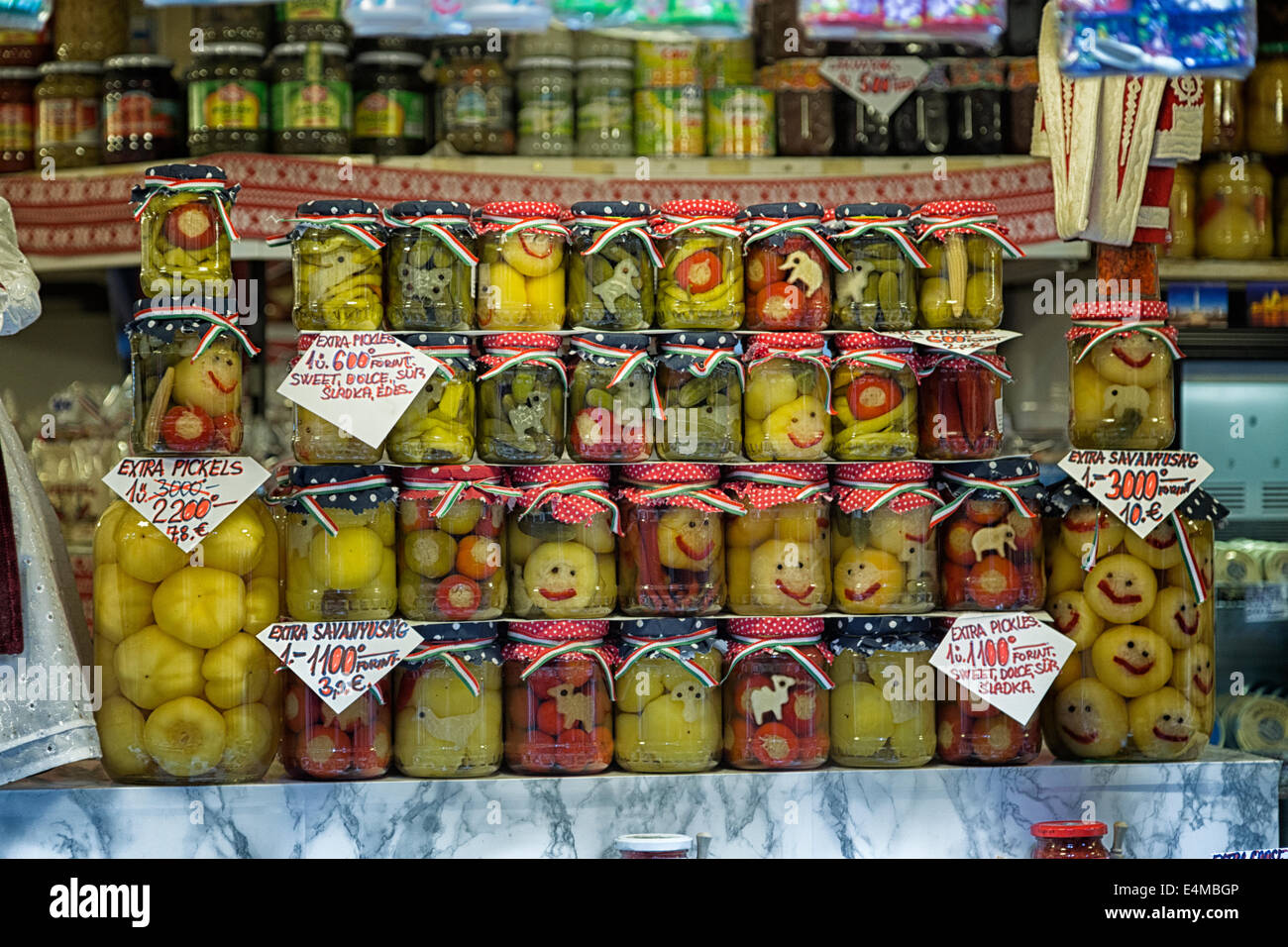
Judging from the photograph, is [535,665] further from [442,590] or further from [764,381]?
[764,381]

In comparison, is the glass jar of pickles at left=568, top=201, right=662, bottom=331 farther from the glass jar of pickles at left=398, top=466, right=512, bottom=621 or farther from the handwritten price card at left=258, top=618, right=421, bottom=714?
the handwritten price card at left=258, top=618, right=421, bottom=714

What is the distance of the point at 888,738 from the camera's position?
300 centimetres

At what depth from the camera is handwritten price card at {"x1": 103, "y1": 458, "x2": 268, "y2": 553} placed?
281 centimetres

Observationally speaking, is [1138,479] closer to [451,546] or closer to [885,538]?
[885,538]

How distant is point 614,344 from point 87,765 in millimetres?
1320

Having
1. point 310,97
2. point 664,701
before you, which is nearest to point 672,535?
point 664,701

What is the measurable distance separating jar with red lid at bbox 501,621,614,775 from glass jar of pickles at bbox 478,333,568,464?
328 millimetres

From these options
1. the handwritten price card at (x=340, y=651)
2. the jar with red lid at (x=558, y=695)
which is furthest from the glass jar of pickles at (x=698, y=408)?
the handwritten price card at (x=340, y=651)

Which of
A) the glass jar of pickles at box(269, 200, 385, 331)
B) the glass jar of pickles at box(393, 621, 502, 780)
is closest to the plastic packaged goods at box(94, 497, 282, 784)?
the glass jar of pickles at box(393, 621, 502, 780)

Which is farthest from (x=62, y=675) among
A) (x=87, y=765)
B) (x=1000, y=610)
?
(x=1000, y=610)

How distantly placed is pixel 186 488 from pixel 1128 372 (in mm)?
1815

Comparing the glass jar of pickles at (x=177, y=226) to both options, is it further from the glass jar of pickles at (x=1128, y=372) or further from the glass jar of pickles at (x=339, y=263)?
the glass jar of pickles at (x=1128, y=372)

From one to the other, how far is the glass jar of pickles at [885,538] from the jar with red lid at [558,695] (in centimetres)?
49
